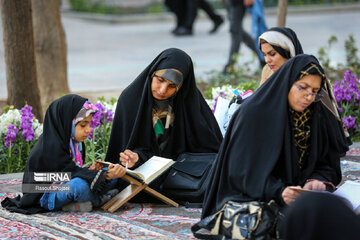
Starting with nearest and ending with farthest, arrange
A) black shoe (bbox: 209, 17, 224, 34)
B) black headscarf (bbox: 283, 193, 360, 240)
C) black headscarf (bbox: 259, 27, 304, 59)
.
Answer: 1. black headscarf (bbox: 283, 193, 360, 240)
2. black headscarf (bbox: 259, 27, 304, 59)
3. black shoe (bbox: 209, 17, 224, 34)

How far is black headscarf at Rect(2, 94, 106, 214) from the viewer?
4270mm

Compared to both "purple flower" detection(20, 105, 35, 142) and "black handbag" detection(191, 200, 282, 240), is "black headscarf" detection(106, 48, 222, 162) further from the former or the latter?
"black handbag" detection(191, 200, 282, 240)

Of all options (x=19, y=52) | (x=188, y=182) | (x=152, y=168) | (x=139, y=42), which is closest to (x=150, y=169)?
(x=152, y=168)

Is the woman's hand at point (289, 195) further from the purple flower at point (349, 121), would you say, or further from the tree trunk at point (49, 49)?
the tree trunk at point (49, 49)

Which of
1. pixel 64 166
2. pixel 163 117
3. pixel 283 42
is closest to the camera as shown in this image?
pixel 64 166

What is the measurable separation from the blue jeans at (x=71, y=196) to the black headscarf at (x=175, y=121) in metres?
0.53

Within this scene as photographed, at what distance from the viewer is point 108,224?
423cm

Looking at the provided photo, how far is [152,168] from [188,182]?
31 centimetres

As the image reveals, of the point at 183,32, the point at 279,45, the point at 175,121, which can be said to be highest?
the point at 279,45

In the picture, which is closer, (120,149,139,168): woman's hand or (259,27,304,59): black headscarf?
(120,149,139,168): woman's hand

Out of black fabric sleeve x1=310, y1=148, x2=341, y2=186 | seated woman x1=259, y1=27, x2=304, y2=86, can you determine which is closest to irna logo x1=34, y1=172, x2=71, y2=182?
black fabric sleeve x1=310, y1=148, x2=341, y2=186

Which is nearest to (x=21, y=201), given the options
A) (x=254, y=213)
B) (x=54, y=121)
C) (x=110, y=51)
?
→ (x=54, y=121)

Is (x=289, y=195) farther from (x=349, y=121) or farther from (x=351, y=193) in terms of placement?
(x=349, y=121)

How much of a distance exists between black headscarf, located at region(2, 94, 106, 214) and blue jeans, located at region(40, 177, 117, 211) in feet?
0.15
